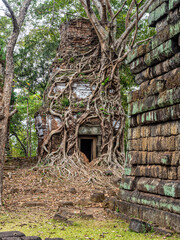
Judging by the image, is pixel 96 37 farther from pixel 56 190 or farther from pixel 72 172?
pixel 56 190

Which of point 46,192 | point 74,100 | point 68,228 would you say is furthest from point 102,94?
point 68,228

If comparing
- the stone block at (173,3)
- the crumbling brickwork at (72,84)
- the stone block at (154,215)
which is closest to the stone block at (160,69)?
the stone block at (173,3)

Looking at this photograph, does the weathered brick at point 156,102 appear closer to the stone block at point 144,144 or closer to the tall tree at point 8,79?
the stone block at point 144,144

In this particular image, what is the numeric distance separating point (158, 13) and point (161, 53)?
2.68ft

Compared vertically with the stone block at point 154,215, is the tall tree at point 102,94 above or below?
above

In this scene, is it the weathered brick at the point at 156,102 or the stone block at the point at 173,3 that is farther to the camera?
the stone block at the point at 173,3

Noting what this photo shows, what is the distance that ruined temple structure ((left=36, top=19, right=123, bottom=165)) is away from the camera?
1048cm

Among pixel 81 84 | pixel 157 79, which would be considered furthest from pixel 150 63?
pixel 81 84

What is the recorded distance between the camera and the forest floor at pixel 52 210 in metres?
4.15


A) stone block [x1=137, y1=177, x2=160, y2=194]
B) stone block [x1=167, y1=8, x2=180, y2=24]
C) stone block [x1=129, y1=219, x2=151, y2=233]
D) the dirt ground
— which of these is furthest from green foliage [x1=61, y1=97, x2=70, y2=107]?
stone block [x1=129, y1=219, x2=151, y2=233]

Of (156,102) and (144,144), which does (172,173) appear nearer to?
(144,144)

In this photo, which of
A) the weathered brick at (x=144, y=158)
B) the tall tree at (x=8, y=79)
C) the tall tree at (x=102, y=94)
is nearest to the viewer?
the weathered brick at (x=144, y=158)

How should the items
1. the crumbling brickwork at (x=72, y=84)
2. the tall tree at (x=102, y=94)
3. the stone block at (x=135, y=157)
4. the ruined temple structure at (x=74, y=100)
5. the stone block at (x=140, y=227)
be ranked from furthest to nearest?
1. the crumbling brickwork at (x=72, y=84)
2. the ruined temple structure at (x=74, y=100)
3. the tall tree at (x=102, y=94)
4. the stone block at (x=135, y=157)
5. the stone block at (x=140, y=227)

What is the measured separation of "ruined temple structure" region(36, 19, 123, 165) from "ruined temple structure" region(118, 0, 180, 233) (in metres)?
5.15
